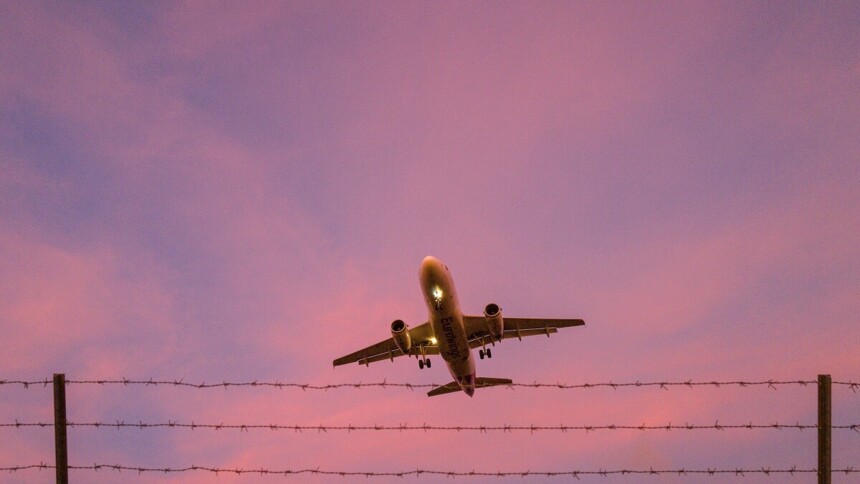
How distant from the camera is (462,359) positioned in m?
36.0

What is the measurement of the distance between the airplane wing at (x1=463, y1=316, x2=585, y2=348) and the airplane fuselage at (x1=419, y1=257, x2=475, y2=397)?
49.0 inches

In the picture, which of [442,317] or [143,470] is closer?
[143,470]

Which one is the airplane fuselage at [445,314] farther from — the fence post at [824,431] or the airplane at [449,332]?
the fence post at [824,431]

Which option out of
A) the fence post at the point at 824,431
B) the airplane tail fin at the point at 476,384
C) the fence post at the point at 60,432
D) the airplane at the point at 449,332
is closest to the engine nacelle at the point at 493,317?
the airplane at the point at 449,332

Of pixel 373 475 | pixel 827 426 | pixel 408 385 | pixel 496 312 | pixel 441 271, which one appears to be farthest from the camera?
pixel 496 312

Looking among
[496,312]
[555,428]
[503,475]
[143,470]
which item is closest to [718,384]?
[555,428]

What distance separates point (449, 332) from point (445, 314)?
1681 mm

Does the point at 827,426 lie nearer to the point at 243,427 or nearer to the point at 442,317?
the point at 243,427

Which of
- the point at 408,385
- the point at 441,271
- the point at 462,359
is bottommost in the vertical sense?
the point at 462,359

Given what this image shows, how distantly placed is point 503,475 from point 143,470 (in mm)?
4878

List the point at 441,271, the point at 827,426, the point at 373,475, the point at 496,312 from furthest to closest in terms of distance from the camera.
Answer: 1. the point at 496,312
2. the point at 441,271
3. the point at 373,475
4. the point at 827,426

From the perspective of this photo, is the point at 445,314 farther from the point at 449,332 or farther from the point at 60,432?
the point at 60,432

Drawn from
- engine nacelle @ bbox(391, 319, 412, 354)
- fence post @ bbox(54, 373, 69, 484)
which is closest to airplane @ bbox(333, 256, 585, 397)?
engine nacelle @ bbox(391, 319, 412, 354)

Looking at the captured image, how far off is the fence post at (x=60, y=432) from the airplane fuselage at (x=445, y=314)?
21786 millimetres
